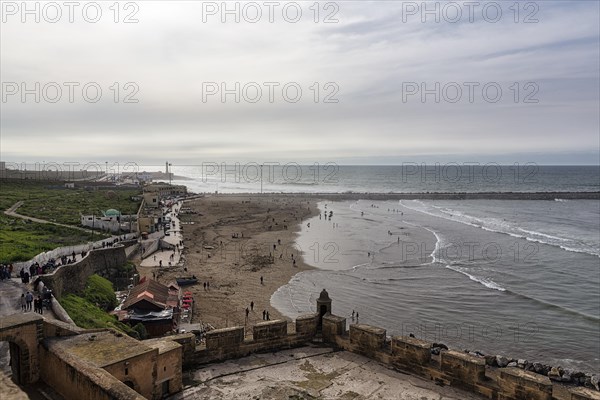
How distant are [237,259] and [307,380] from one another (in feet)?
118

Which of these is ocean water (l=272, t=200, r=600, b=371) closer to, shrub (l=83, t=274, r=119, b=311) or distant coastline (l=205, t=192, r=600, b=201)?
shrub (l=83, t=274, r=119, b=311)

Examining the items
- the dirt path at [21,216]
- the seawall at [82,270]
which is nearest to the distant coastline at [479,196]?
the dirt path at [21,216]

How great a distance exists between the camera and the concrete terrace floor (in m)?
8.44

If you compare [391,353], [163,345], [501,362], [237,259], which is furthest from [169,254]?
[391,353]

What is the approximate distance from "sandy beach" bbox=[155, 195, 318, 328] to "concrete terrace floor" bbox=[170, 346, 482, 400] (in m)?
16.9

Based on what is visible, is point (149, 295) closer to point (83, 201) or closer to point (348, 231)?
point (348, 231)

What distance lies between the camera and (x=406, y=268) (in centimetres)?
3991

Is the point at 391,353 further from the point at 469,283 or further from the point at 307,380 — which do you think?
the point at 469,283

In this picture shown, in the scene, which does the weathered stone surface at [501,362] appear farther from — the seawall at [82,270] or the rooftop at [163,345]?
the seawall at [82,270]

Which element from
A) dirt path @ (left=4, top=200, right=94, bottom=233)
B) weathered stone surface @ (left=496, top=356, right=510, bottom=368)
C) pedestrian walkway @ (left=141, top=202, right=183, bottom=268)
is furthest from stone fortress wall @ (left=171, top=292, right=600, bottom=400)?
dirt path @ (left=4, top=200, right=94, bottom=233)

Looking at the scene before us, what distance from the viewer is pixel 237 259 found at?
44531mm

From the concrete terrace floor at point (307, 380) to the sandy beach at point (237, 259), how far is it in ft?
55.5

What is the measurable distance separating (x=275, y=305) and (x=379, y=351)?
20.8m

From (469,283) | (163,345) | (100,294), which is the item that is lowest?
(469,283)
